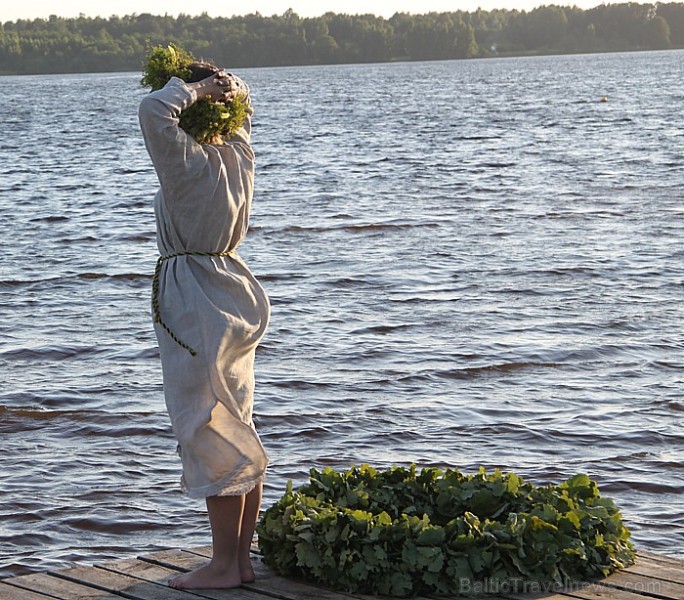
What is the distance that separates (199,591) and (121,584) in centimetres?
34

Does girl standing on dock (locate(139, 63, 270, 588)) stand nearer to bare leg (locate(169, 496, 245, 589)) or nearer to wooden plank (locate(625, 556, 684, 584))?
bare leg (locate(169, 496, 245, 589))

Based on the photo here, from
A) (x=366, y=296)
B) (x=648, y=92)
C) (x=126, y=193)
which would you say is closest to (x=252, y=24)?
(x=648, y=92)

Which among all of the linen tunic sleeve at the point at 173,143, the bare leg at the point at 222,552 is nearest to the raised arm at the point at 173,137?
the linen tunic sleeve at the point at 173,143

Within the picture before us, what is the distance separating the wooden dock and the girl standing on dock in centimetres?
10

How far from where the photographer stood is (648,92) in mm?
73375

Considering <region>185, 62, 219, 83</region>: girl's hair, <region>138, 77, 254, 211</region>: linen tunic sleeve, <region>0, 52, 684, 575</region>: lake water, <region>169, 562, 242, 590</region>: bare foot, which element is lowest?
<region>0, 52, 684, 575</region>: lake water

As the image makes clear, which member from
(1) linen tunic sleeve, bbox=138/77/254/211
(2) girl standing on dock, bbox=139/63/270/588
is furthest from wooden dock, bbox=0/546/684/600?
(1) linen tunic sleeve, bbox=138/77/254/211

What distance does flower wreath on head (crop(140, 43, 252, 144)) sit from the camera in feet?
15.5

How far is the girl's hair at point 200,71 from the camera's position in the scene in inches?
191

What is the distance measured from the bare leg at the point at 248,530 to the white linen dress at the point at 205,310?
0.16m

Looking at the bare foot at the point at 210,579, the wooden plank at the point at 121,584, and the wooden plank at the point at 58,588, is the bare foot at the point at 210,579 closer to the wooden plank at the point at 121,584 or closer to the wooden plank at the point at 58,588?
the wooden plank at the point at 121,584

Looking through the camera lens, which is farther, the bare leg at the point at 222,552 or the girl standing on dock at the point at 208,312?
the bare leg at the point at 222,552

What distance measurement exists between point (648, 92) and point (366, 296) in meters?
63.5

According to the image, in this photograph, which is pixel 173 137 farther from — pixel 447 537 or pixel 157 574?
pixel 447 537
